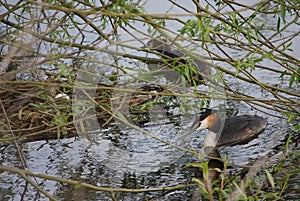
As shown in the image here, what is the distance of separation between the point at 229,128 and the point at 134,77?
1.61 m

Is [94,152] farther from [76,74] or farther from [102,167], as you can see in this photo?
[76,74]

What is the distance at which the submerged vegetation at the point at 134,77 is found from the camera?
8.16 ft

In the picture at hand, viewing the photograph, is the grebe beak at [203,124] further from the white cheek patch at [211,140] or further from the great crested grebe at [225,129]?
the white cheek patch at [211,140]

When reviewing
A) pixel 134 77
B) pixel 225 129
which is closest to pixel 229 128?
pixel 225 129

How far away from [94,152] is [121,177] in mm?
397

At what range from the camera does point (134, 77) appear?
2.61m

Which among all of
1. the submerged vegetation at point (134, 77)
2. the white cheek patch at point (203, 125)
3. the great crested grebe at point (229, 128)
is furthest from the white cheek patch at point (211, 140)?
the submerged vegetation at point (134, 77)

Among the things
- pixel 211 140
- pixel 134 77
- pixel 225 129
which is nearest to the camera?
pixel 134 77

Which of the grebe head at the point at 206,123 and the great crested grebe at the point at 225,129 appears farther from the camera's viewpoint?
the grebe head at the point at 206,123

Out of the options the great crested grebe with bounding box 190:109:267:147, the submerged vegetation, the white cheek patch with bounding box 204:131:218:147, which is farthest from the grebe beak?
the submerged vegetation

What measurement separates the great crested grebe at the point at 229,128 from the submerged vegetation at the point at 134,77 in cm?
17

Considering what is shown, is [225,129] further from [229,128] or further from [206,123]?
[206,123]

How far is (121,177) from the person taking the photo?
11.0 ft

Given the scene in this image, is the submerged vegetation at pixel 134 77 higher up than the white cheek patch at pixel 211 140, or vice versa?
the submerged vegetation at pixel 134 77
